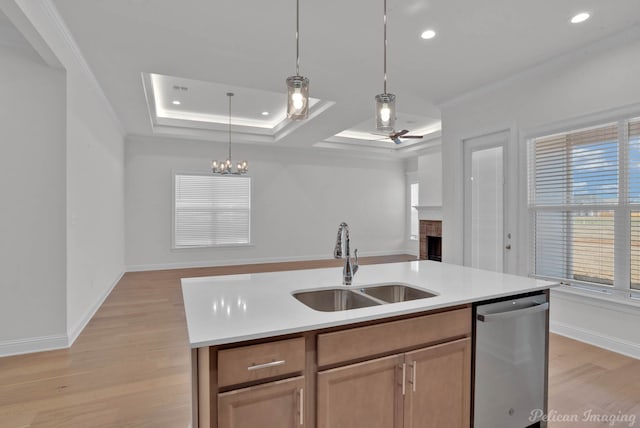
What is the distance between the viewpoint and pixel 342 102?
4922mm

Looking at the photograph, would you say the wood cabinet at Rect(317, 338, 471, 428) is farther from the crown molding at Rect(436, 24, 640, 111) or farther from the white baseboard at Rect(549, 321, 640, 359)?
the crown molding at Rect(436, 24, 640, 111)

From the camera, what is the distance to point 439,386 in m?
1.69

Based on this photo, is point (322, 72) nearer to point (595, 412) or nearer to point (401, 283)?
point (401, 283)

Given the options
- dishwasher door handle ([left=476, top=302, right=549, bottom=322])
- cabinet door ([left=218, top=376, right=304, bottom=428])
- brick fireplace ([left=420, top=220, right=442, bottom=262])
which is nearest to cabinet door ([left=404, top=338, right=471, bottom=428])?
dishwasher door handle ([left=476, top=302, right=549, bottom=322])

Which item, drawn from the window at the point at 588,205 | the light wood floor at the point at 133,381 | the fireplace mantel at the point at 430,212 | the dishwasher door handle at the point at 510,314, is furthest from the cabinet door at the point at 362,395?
the fireplace mantel at the point at 430,212

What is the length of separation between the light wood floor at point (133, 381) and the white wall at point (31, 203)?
0.30 meters

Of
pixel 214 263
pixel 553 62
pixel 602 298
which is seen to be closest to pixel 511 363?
pixel 602 298

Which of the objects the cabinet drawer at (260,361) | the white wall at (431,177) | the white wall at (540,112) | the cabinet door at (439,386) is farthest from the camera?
the white wall at (431,177)

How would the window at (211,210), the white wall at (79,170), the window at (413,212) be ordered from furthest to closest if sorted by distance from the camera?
the window at (413,212) < the window at (211,210) < the white wall at (79,170)

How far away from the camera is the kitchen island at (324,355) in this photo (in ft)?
4.08

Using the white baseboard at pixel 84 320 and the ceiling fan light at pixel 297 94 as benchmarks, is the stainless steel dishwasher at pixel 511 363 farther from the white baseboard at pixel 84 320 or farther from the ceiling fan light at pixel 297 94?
the white baseboard at pixel 84 320

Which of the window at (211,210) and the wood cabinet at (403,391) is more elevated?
the window at (211,210)

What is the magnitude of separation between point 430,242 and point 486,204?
4129mm

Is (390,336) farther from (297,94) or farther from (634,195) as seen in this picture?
(634,195)
